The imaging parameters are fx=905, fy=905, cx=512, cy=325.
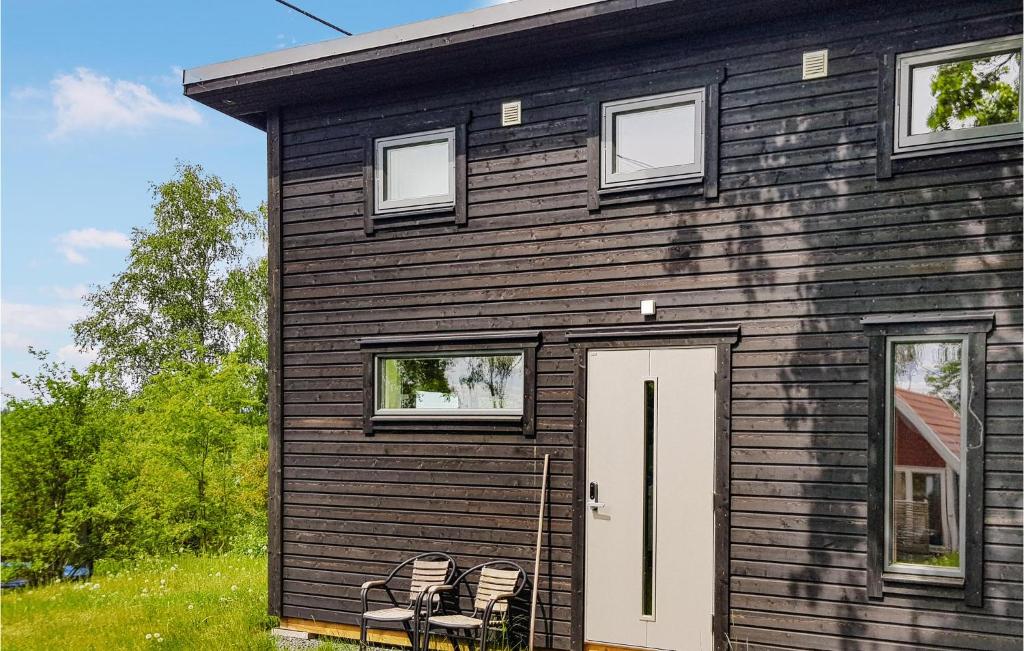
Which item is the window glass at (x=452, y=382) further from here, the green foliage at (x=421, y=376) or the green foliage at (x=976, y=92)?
the green foliage at (x=976, y=92)

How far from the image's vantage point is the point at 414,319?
692 cm

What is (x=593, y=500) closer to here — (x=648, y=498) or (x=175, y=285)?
(x=648, y=498)

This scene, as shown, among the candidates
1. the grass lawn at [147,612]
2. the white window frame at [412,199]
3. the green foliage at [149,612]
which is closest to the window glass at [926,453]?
the white window frame at [412,199]

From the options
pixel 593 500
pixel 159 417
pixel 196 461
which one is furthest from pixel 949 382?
pixel 159 417

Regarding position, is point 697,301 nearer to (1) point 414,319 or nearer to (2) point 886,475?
(2) point 886,475

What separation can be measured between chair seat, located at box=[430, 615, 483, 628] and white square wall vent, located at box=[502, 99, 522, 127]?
3.50 m

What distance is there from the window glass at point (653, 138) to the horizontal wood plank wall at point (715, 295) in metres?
0.24

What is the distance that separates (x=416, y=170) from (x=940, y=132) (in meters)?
3.70

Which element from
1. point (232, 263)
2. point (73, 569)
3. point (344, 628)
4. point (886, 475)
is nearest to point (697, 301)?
point (886, 475)

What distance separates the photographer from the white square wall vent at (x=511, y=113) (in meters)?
6.62

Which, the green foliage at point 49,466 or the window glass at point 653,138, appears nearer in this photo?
the window glass at point 653,138

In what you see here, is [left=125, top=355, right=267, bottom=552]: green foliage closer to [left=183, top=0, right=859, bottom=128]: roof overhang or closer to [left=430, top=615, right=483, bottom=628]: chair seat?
[left=183, top=0, right=859, bottom=128]: roof overhang

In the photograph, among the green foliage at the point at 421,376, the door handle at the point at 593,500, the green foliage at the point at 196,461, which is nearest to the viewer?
the door handle at the point at 593,500

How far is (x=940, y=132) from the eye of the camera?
533cm
